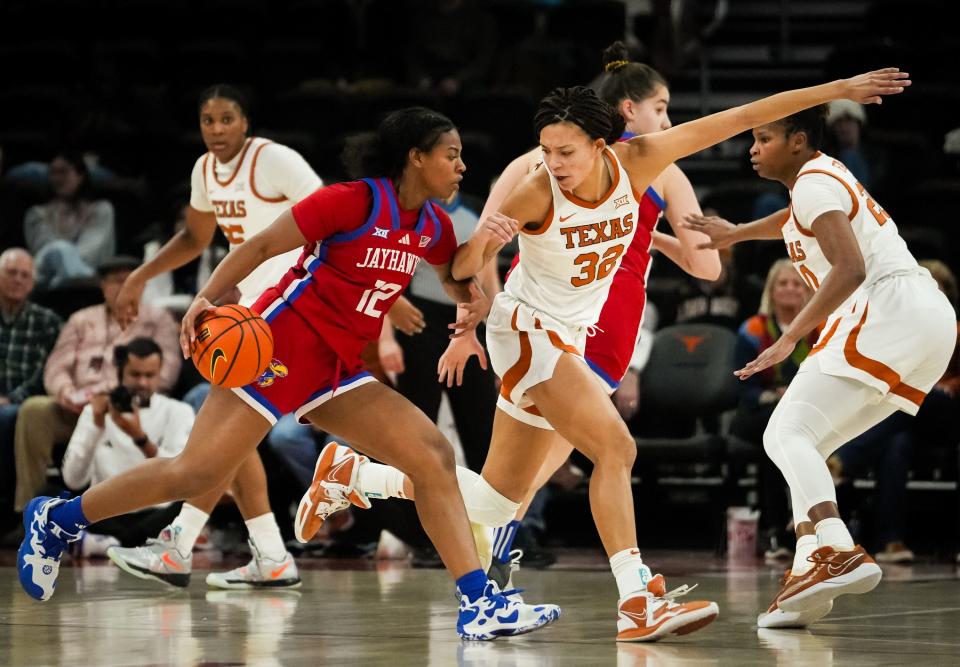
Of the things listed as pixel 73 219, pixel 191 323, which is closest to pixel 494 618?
pixel 191 323

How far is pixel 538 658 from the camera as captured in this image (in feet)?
14.1

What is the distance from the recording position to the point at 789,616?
16.4 feet

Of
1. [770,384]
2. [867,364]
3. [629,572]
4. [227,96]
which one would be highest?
[227,96]

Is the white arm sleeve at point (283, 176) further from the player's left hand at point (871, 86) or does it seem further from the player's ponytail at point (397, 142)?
the player's left hand at point (871, 86)

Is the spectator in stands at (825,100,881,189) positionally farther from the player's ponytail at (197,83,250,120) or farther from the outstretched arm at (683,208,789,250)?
the outstretched arm at (683,208,789,250)

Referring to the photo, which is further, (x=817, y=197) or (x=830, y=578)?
(x=817, y=197)

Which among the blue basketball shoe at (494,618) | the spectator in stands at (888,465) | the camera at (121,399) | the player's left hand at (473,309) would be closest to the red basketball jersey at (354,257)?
the player's left hand at (473,309)

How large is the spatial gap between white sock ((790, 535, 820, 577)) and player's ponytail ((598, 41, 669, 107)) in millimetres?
1717

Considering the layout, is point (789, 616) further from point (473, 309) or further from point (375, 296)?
point (375, 296)

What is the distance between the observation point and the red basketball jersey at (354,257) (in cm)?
483

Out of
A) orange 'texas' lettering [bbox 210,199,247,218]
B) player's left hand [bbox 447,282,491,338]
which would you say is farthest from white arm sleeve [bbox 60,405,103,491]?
player's left hand [bbox 447,282,491,338]

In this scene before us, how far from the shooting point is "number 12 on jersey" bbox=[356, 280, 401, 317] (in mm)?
5020

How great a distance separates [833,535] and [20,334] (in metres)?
6.13

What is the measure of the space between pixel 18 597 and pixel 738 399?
13.9 ft
